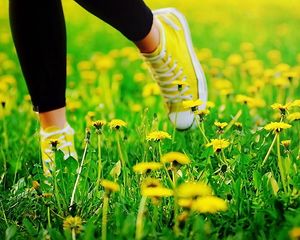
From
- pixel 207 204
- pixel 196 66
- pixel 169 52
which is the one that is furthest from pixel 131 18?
pixel 207 204

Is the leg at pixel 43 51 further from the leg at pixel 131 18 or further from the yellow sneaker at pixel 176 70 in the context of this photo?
the yellow sneaker at pixel 176 70

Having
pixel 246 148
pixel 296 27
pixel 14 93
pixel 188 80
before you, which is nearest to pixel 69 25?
pixel 296 27

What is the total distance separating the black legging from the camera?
1.94 meters

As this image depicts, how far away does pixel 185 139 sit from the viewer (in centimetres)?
224

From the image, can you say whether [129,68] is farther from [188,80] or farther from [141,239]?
[141,239]

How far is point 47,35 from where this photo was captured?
6.46 feet

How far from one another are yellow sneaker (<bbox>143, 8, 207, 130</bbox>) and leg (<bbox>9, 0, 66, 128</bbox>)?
0.35 meters

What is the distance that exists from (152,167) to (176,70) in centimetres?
93

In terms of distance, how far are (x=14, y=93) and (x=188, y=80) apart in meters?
0.99

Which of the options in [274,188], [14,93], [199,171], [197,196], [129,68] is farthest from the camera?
[129,68]

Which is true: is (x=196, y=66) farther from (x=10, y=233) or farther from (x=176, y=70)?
(x=10, y=233)

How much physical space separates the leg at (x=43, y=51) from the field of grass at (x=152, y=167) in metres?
0.11

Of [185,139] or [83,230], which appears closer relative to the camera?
[83,230]

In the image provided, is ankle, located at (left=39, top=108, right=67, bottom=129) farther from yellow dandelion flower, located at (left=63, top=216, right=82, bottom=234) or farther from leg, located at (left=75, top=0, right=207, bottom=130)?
yellow dandelion flower, located at (left=63, top=216, right=82, bottom=234)
